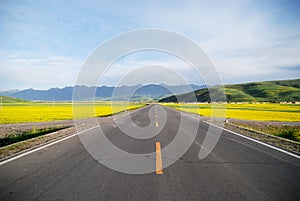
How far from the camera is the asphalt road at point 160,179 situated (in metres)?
3.74

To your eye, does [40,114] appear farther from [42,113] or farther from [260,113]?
[260,113]

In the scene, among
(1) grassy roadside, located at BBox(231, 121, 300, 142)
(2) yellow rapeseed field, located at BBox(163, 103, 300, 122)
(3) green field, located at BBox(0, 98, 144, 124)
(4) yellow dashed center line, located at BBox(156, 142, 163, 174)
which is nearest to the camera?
(4) yellow dashed center line, located at BBox(156, 142, 163, 174)

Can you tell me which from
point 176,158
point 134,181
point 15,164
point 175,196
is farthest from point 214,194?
point 15,164

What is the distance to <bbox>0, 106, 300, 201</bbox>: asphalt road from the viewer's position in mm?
3738

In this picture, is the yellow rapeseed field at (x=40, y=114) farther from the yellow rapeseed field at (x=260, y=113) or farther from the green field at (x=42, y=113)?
the yellow rapeseed field at (x=260, y=113)

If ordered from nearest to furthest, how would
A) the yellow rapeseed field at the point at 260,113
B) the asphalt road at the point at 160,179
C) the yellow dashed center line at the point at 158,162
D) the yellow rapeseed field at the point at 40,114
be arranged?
the asphalt road at the point at 160,179 < the yellow dashed center line at the point at 158,162 < the yellow rapeseed field at the point at 40,114 < the yellow rapeseed field at the point at 260,113

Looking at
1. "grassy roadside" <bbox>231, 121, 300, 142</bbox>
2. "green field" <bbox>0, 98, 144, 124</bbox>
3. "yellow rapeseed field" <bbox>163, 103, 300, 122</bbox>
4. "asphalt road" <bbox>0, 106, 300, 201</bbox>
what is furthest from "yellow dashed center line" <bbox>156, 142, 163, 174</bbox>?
"yellow rapeseed field" <bbox>163, 103, 300, 122</bbox>

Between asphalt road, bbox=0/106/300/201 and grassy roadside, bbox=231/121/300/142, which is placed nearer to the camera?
asphalt road, bbox=0/106/300/201

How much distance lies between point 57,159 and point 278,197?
17.3ft

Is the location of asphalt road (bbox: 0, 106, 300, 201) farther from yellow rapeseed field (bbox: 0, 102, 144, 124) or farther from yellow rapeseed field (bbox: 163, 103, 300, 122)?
yellow rapeseed field (bbox: 163, 103, 300, 122)

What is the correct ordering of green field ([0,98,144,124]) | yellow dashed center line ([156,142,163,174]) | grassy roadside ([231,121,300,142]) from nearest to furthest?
1. yellow dashed center line ([156,142,163,174])
2. grassy roadside ([231,121,300,142])
3. green field ([0,98,144,124])

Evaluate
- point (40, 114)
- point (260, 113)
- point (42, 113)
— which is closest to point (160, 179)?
point (40, 114)

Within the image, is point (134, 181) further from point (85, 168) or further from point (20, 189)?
point (20, 189)

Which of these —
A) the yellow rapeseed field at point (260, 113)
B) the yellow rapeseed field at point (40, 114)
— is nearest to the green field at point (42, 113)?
the yellow rapeseed field at point (40, 114)
